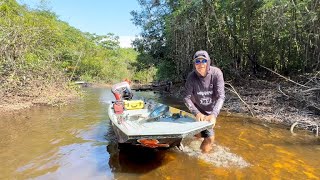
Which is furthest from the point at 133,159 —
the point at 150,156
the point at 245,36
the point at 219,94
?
the point at 245,36

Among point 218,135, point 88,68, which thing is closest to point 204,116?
point 218,135

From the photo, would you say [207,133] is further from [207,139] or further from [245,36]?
[245,36]

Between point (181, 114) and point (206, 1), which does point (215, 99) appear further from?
point (206, 1)

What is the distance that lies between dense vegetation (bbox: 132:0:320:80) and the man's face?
6.99 m

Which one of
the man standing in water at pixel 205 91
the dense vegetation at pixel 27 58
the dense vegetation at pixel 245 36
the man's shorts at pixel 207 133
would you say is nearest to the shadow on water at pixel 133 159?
the man's shorts at pixel 207 133

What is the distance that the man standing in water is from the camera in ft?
16.0

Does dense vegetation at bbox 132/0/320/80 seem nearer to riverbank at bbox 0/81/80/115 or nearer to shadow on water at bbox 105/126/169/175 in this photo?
riverbank at bbox 0/81/80/115

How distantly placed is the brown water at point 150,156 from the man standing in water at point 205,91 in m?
0.79

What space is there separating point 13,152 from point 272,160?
518 cm

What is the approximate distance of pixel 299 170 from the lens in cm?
518

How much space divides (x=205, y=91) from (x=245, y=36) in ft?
36.7

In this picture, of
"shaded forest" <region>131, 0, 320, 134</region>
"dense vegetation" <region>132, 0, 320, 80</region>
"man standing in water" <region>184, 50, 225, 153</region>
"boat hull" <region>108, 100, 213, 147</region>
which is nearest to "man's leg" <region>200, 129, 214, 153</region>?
"man standing in water" <region>184, 50, 225, 153</region>

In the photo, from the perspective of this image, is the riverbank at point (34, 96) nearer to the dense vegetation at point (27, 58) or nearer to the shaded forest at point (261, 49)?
the dense vegetation at point (27, 58)

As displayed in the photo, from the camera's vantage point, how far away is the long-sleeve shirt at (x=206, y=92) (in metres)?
4.93
